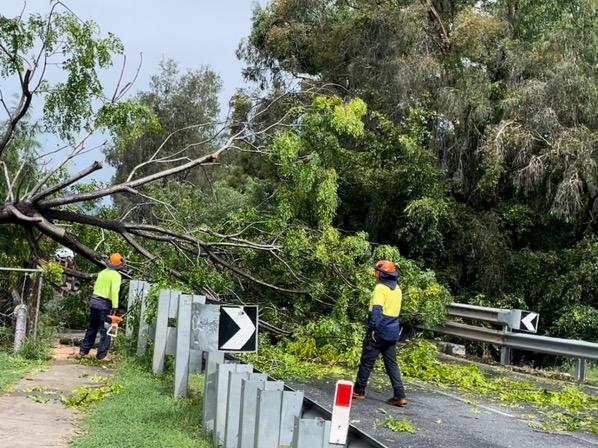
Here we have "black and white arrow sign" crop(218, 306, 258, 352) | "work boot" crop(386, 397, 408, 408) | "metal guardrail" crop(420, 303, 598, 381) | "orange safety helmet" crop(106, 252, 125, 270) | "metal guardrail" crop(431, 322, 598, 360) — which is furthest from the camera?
"orange safety helmet" crop(106, 252, 125, 270)

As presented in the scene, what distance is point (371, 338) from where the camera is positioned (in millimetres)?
9266

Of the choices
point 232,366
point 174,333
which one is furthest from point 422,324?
point 232,366

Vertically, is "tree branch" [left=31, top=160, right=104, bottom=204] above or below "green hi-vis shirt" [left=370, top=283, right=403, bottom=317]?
above

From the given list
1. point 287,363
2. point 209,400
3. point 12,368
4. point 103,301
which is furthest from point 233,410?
point 103,301

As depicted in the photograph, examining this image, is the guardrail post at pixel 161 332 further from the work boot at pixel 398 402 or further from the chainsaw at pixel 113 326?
the work boot at pixel 398 402

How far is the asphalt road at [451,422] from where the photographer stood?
7.41 meters

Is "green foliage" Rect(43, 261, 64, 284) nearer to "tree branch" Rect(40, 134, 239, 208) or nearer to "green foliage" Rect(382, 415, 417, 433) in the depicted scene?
"tree branch" Rect(40, 134, 239, 208)

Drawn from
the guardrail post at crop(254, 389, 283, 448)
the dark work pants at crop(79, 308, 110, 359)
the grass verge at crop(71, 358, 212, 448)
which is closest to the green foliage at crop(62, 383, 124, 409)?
the grass verge at crop(71, 358, 212, 448)

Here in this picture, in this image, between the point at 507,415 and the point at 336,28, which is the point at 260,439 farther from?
the point at 336,28

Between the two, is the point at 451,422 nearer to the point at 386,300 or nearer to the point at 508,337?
the point at 386,300

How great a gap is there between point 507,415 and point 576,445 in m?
1.38

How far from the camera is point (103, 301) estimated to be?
12.2 m

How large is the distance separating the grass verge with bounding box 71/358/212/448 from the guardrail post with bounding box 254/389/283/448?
Answer: 1479 mm

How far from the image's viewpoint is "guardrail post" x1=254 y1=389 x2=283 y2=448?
5234 mm
